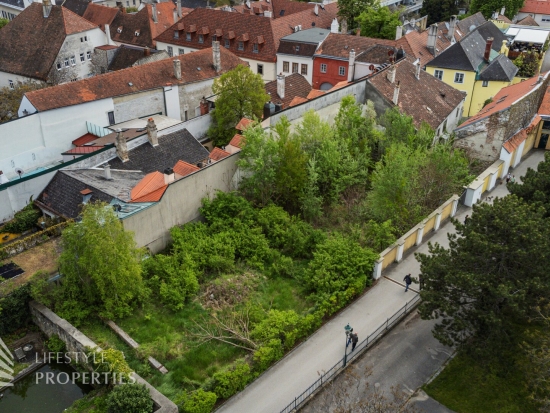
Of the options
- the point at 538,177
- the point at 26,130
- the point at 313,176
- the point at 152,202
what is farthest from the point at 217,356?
the point at 26,130

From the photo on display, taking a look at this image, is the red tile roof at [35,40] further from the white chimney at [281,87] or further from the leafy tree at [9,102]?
the white chimney at [281,87]

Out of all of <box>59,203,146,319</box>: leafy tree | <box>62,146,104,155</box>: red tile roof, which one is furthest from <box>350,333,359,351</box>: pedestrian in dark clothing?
<box>62,146,104,155</box>: red tile roof

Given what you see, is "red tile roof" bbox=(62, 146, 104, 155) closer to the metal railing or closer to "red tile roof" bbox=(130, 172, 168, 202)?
"red tile roof" bbox=(130, 172, 168, 202)

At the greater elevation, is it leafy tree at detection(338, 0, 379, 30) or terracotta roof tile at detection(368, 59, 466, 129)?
leafy tree at detection(338, 0, 379, 30)

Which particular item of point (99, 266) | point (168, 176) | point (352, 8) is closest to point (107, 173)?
point (168, 176)

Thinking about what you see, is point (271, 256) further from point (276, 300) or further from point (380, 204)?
point (380, 204)

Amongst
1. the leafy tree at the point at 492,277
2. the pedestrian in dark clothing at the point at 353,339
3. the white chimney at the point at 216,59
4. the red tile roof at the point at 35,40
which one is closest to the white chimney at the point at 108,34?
the red tile roof at the point at 35,40
